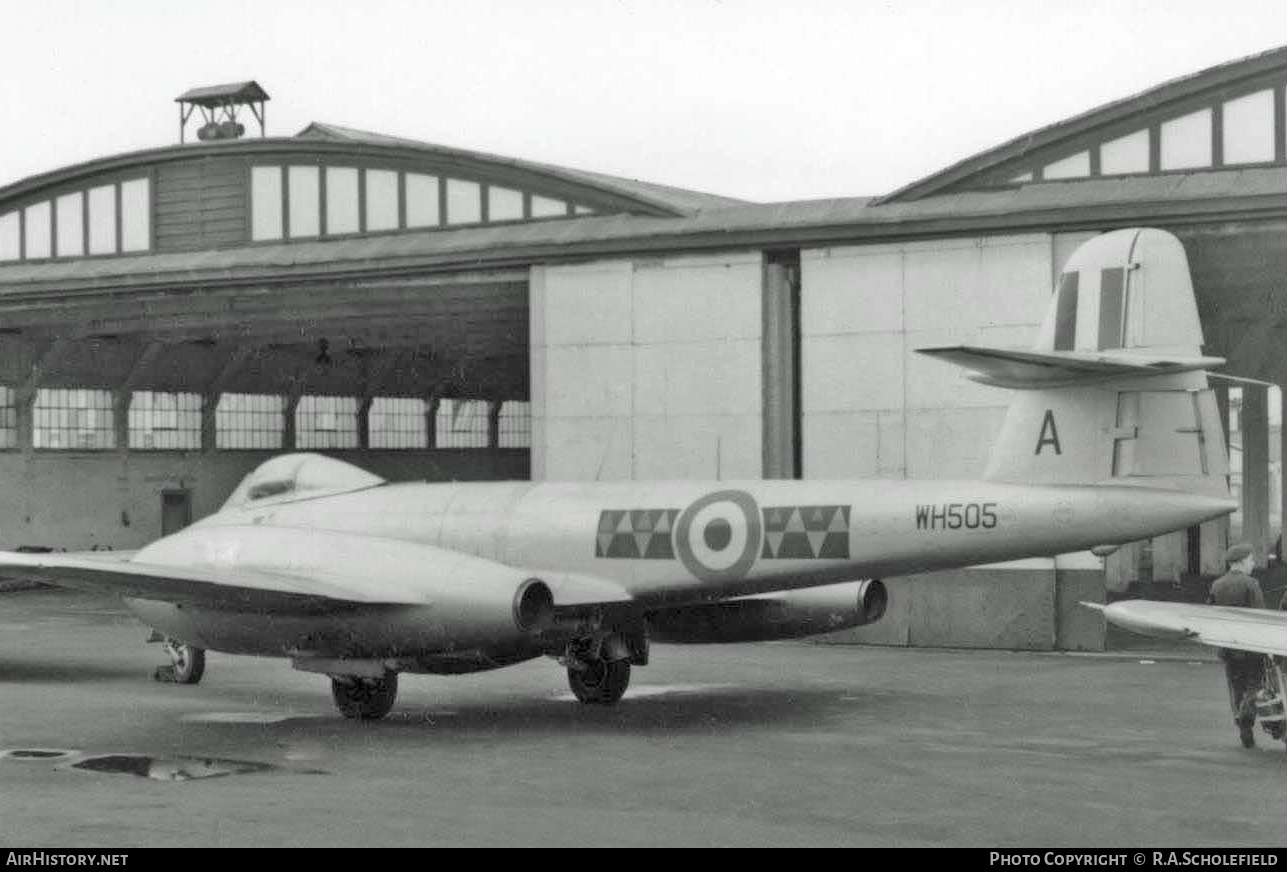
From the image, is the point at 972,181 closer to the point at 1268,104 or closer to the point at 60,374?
the point at 1268,104

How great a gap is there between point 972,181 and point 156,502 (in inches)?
1055

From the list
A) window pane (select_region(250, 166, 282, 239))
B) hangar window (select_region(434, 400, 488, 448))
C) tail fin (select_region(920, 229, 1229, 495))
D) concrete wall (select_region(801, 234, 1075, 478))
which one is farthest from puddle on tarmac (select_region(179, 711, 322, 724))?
hangar window (select_region(434, 400, 488, 448))

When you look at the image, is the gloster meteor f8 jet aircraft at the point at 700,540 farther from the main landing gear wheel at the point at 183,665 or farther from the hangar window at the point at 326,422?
the hangar window at the point at 326,422

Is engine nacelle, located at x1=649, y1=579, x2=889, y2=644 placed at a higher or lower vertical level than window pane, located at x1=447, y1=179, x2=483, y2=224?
lower

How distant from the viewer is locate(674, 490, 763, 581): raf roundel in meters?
16.9

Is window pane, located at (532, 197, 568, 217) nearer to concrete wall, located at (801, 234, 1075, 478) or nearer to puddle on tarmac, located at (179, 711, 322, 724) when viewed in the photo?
concrete wall, located at (801, 234, 1075, 478)

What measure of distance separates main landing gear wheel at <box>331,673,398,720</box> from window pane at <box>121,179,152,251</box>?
18362 millimetres

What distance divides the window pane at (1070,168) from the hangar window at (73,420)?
88.6 feet

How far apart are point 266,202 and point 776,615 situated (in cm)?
1699

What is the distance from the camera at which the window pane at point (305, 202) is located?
3175 centimetres

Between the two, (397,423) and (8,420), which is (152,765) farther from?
(397,423)

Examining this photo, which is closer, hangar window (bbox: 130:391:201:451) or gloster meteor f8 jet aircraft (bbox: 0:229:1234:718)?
gloster meteor f8 jet aircraft (bbox: 0:229:1234:718)

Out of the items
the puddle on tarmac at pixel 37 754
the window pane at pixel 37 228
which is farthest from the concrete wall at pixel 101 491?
the puddle on tarmac at pixel 37 754

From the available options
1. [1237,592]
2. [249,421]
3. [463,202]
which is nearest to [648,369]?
[463,202]
